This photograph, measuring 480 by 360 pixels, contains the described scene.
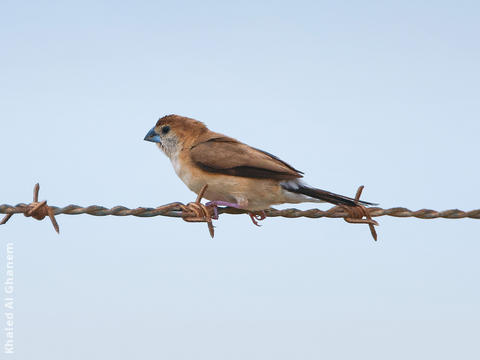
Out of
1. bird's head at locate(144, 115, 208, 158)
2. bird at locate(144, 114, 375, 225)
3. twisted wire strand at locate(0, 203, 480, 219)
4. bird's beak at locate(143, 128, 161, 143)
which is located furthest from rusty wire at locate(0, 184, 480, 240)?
bird's beak at locate(143, 128, 161, 143)

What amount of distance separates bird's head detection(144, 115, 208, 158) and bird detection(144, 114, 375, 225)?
1.23 ft

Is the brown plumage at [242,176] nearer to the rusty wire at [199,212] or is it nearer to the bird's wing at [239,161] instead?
the bird's wing at [239,161]

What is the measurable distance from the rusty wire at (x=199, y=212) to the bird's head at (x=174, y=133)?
5.47ft

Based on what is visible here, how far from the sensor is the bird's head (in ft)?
21.6

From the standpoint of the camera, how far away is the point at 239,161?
577cm

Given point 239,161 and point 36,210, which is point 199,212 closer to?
point 36,210

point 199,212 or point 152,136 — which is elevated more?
point 152,136

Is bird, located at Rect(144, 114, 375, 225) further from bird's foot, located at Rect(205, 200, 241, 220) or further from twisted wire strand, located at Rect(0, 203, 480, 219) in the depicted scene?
twisted wire strand, located at Rect(0, 203, 480, 219)

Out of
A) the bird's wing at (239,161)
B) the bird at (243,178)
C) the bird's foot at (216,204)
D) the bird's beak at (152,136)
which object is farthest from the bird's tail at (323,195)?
the bird's beak at (152,136)

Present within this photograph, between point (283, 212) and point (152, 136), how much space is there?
2573 millimetres

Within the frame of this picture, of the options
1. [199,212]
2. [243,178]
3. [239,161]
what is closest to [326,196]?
[243,178]

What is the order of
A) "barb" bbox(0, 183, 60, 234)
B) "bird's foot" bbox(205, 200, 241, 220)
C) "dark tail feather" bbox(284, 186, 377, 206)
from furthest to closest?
"bird's foot" bbox(205, 200, 241, 220) < "dark tail feather" bbox(284, 186, 377, 206) < "barb" bbox(0, 183, 60, 234)

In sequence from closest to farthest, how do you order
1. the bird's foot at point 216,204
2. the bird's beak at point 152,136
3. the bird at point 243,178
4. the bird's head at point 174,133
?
1. the bird's foot at point 216,204
2. the bird at point 243,178
3. the bird's head at point 174,133
4. the bird's beak at point 152,136

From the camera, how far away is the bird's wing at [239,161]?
5.68 meters
